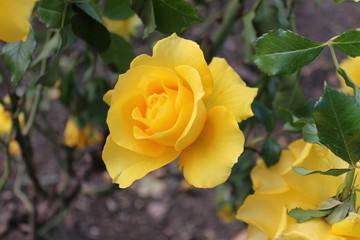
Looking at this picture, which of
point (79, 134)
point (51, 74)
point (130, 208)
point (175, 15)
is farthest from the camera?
point (130, 208)

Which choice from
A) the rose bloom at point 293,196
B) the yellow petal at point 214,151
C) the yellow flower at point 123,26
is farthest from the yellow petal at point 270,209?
the yellow flower at point 123,26

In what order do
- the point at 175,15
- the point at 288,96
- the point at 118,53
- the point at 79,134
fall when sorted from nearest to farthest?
the point at 175,15 → the point at 118,53 → the point at 288,96 → the point at 79,134

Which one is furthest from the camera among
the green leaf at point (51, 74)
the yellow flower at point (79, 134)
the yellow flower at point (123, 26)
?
the yellow flower at point (79, 134)

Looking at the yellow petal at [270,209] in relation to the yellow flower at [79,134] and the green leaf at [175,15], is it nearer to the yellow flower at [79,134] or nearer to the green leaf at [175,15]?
the green leaf at [175,15]

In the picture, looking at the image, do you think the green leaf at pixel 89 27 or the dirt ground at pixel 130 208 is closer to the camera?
the green leaf at pixel 89 27

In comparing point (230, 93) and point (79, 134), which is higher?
point (230, 93)

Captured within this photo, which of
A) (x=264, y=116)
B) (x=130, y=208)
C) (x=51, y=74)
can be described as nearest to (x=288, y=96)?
(x=264, y=116)

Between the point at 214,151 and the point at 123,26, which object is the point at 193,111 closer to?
the point at 214,151

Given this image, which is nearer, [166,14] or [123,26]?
[166,14]

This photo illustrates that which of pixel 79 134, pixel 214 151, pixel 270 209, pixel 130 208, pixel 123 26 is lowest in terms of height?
pixel 130 208
